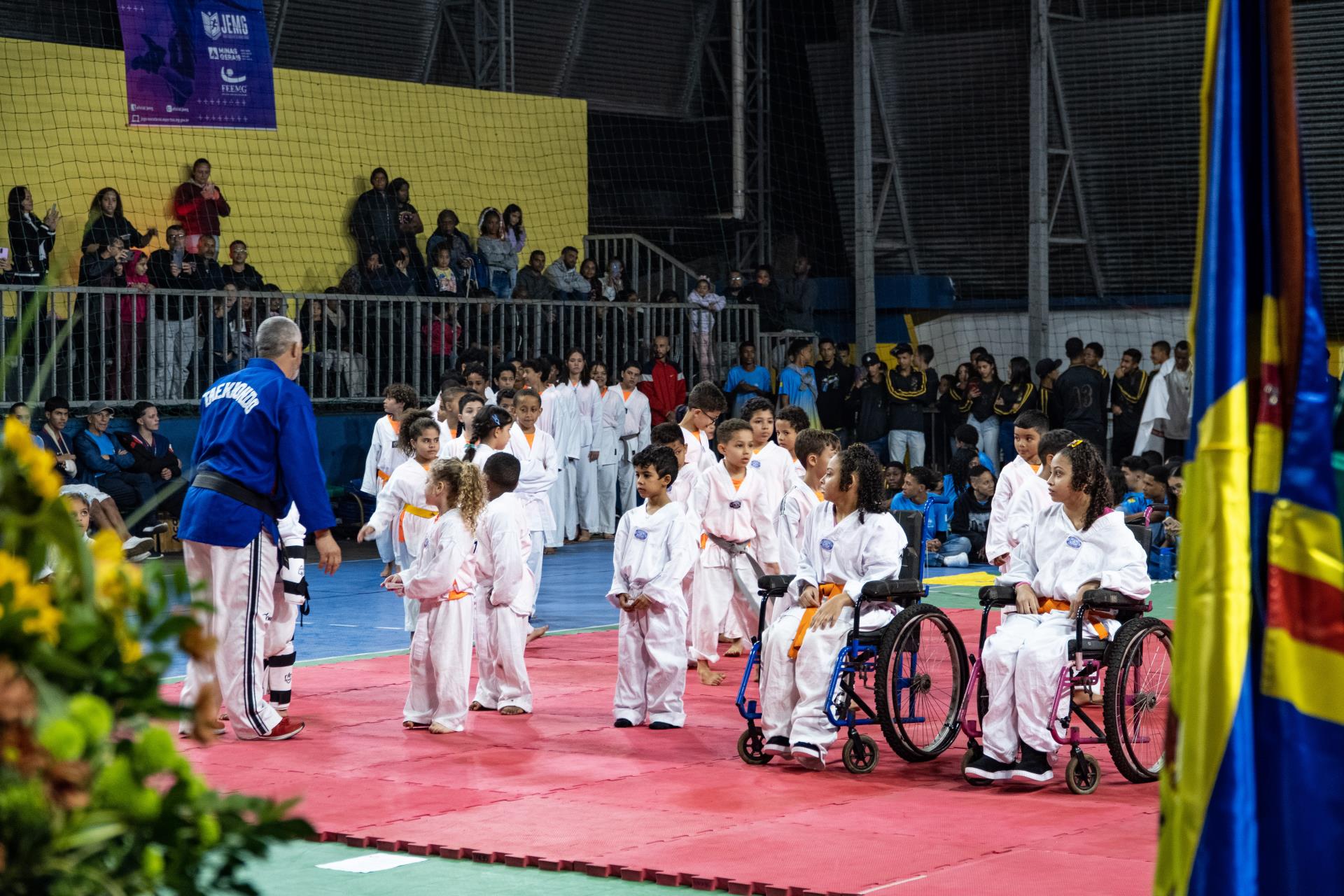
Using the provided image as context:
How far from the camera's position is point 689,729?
287 inches

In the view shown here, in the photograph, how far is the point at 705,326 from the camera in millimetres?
17266

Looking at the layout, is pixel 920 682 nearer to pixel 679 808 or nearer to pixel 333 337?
pixel 679 808

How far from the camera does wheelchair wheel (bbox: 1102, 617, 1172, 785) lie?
589cm

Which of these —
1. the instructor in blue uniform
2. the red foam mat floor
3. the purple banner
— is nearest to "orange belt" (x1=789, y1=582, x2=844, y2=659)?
the red foam mat floor

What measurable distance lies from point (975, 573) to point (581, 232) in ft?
23.4

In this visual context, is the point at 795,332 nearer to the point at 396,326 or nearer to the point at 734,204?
the point at 734,204

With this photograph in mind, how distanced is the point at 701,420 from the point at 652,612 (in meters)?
2.64

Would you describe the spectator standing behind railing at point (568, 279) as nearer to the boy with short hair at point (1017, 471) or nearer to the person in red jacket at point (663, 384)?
the person in red jacket at point (663, 384)

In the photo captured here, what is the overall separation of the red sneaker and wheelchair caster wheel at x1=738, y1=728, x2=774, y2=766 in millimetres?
1883

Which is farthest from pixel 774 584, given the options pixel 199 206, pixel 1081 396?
pixel 199 206

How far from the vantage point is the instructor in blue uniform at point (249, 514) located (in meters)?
6.81

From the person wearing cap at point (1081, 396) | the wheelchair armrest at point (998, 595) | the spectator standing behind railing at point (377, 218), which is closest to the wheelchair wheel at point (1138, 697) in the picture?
the wheelchair armrest at point (998, 595)

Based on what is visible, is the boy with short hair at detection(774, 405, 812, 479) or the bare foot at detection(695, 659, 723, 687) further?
the boy with short hair at detection(774, 405, 812, 479)

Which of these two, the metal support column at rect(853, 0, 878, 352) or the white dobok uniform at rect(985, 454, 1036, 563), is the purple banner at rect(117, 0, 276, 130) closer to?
the metal support column at rect(853, 0, 878, 352)
